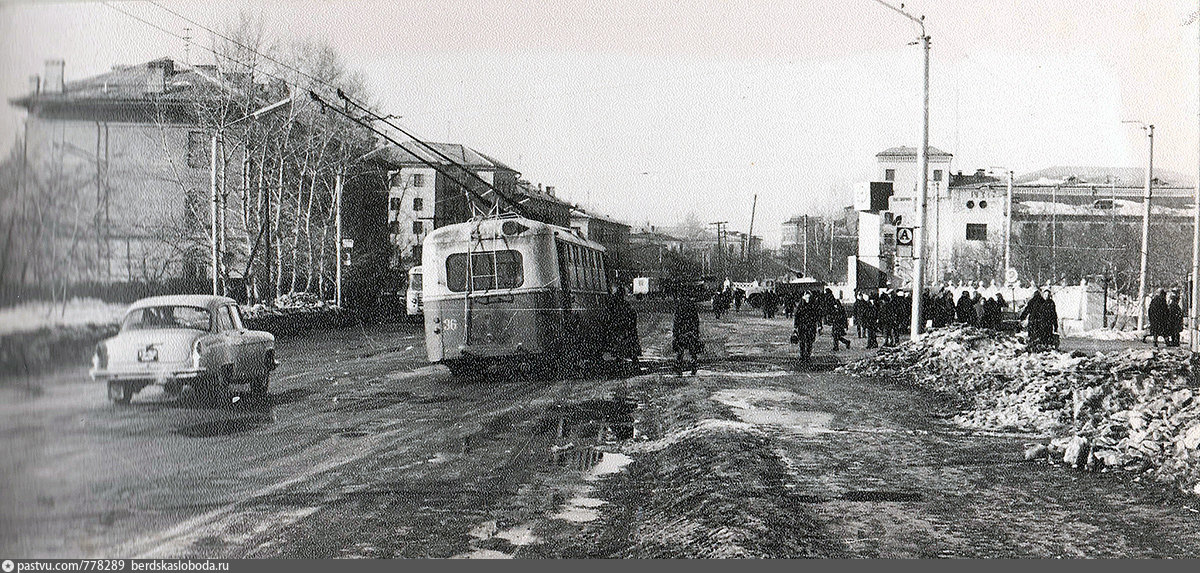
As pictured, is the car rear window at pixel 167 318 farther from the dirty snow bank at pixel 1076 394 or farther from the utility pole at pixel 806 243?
the dirty snow bank at pixel 1076 394

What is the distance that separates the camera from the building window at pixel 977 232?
30.0 feet

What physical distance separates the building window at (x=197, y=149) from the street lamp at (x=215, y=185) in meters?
0.06

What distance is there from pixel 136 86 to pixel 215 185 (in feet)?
Answer: 2.81

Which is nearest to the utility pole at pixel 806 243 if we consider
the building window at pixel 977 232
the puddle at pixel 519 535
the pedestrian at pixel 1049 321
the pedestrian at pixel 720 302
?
the building window at pixel 977 232

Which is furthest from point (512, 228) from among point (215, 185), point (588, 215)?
point (215, 185)

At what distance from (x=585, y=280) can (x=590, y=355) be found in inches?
33.1

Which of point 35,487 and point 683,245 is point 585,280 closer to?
point 683,245

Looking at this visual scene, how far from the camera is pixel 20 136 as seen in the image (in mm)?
3822

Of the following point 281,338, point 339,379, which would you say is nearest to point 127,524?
point 281,338

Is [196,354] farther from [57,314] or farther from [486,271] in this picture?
[486,271]

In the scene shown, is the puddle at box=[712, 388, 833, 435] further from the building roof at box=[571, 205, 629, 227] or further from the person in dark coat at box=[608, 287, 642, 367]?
the person in dark coat at box=[608, 287, 642, 367]

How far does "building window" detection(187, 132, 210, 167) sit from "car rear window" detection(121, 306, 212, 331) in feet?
2.83

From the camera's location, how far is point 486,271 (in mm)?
9039

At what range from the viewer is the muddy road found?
3791 mm
